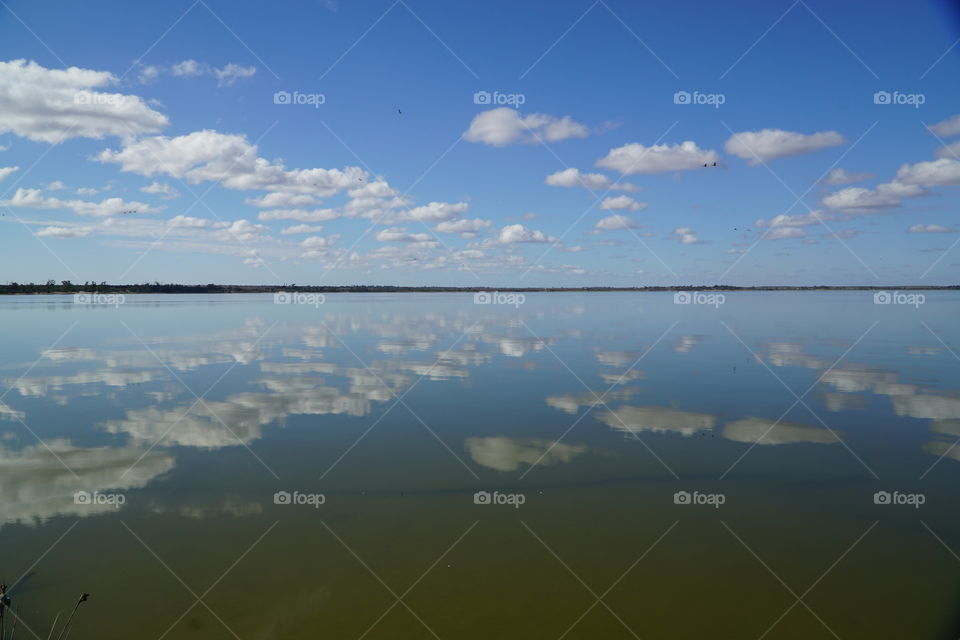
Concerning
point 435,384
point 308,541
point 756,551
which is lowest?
point 308,541

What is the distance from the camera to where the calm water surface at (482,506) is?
6.68 metres

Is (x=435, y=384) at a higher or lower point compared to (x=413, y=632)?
higher

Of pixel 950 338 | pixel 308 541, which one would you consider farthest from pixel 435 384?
pixel 950 338

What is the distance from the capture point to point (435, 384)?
1859 cm

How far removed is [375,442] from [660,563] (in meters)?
7.01

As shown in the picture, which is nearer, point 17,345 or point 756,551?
point 756,551

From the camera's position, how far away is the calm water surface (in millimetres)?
6680

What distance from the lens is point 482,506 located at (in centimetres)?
938

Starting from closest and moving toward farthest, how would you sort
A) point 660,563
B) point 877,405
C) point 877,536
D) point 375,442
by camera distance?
point 660,563 < point 877,536 < point 375,442 < point 877,405

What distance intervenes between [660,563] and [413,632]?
11.7 ft

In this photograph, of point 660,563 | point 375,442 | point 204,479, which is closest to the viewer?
point 660,563

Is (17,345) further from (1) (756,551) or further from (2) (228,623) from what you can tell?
(1) (756,551)

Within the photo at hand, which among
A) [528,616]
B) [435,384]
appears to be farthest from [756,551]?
[435,384]

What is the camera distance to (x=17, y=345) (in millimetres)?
29391
